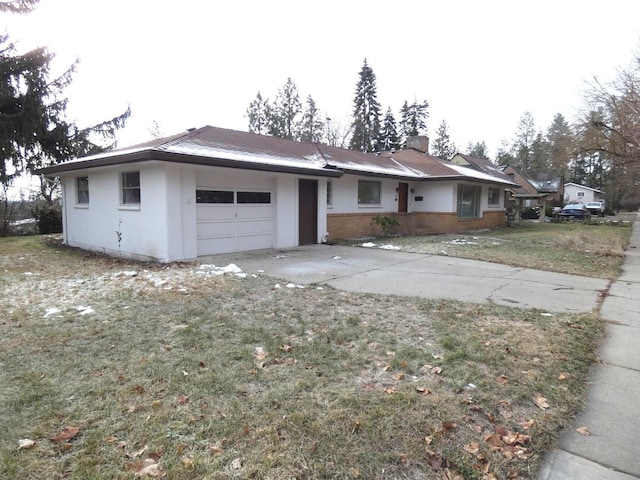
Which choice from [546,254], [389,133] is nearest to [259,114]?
[389,133]

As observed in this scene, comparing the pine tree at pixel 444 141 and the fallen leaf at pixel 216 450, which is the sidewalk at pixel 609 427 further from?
the pine tree at pixel 444 141

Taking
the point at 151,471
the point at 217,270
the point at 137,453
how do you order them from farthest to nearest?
the point at 217,270 < the point at 137,453 < the point at 151,471

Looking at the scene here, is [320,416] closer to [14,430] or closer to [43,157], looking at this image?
[14,430]

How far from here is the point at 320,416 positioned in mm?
2725

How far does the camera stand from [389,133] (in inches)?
1877

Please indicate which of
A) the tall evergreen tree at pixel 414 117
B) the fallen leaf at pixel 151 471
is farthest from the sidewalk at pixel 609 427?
the tall evergreen tree at pixel 414 117

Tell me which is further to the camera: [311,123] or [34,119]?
[311,123]

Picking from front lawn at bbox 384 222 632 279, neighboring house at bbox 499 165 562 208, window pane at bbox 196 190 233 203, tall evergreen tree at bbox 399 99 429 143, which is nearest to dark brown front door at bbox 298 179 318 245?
window pane at bbox 196 190 233 203

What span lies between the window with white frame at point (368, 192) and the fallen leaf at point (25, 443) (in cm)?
1465

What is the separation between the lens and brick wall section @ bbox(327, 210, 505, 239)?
604 inches

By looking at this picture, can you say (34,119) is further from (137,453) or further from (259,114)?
(259,114)

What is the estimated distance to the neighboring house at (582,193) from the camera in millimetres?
64312

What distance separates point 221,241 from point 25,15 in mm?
13712

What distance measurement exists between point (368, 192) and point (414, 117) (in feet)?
129
